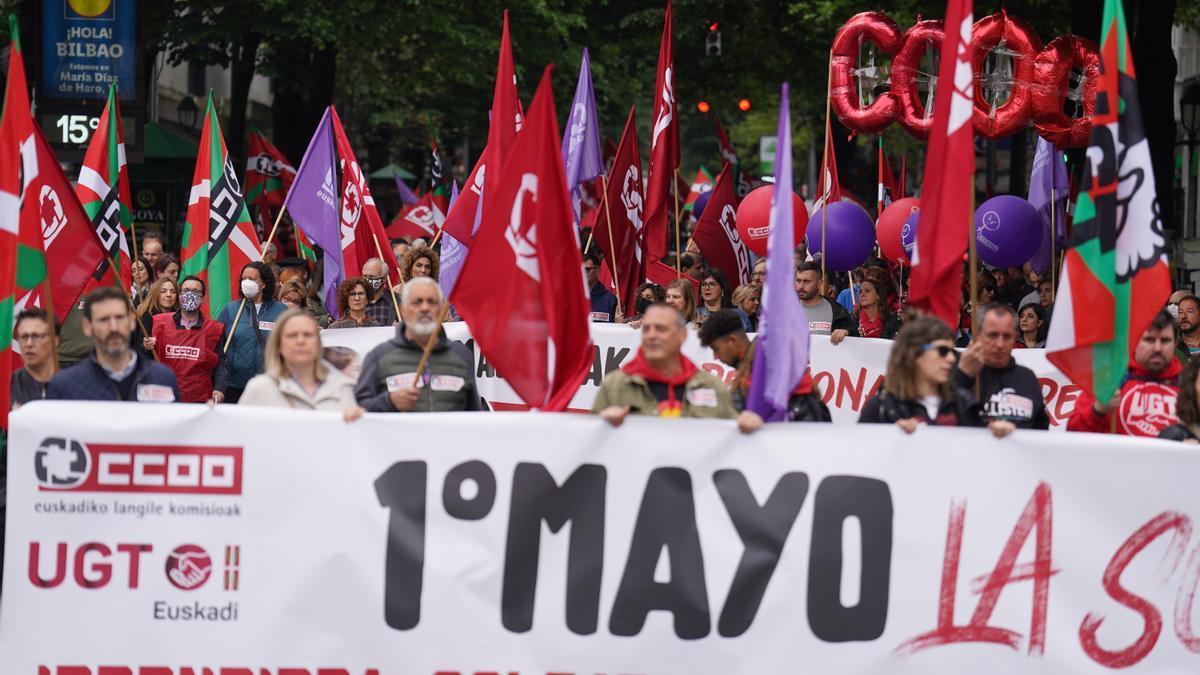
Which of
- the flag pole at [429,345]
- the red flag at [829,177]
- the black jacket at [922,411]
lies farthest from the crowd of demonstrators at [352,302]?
the black jacket at [922,411]

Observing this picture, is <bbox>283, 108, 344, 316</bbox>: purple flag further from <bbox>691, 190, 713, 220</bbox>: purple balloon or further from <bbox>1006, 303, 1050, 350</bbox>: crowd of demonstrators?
<bbox>691, 190, 713, 220</bbox>: purple balloon

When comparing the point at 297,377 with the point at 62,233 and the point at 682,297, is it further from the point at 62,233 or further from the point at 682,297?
the point at 682,297

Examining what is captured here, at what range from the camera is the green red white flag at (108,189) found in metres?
12.3

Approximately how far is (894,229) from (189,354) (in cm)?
662

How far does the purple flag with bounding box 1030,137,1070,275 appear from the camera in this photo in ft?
52.0

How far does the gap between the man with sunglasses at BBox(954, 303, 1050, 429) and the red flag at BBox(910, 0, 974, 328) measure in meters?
0.15

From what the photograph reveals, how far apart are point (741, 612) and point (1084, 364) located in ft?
6.05

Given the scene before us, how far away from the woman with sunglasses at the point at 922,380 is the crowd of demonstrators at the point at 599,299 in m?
6.56

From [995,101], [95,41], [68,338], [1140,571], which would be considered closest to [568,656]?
[1140,571]

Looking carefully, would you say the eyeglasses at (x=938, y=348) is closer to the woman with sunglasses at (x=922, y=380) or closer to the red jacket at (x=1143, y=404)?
the woman with sunglasses at (x=922, y=380)

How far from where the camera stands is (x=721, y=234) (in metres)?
15.8

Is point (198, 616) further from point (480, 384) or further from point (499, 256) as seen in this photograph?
point (480, 384)

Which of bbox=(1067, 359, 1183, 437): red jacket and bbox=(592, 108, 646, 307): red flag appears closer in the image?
bbox=(1067, 359, 1183, 437): red jacket

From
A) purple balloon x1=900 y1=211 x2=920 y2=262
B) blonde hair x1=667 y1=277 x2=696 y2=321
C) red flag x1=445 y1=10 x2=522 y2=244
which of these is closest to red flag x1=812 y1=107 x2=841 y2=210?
purple balloon x1=900 y1=211 x2=920 y2=262
